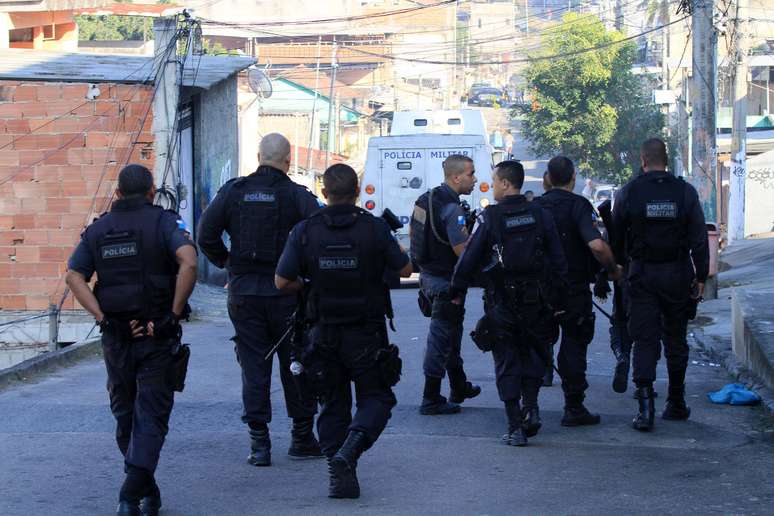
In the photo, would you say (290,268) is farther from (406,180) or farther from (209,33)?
(209,33)

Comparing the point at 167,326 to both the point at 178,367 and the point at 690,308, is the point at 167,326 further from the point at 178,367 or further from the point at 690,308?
the point at 690,308

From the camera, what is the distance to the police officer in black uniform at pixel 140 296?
5668 millimetres

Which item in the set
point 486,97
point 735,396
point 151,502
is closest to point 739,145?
point 735,396

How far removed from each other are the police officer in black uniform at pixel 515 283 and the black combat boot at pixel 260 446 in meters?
1.49

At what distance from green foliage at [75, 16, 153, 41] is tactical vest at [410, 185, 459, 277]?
5549cm

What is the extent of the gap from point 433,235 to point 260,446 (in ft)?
6.87

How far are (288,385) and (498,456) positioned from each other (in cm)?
134

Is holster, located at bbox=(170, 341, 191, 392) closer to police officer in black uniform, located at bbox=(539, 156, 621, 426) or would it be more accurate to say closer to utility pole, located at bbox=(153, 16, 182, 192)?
police officer in black uniform, located at bbox=(539, 156, 621, 426)

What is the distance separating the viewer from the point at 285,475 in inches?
259

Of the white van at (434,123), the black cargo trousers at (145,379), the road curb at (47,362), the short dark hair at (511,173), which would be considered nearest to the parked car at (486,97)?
the white van at (434,123)

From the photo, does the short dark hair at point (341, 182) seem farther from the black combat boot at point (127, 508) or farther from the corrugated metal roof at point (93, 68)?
the corrugated metal roof at point (93, 68)

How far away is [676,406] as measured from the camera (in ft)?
26.7

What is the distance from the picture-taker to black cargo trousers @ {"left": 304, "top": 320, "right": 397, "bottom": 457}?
19.7 ft

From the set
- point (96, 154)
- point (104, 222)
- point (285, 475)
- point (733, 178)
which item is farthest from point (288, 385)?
point (733, 178)
